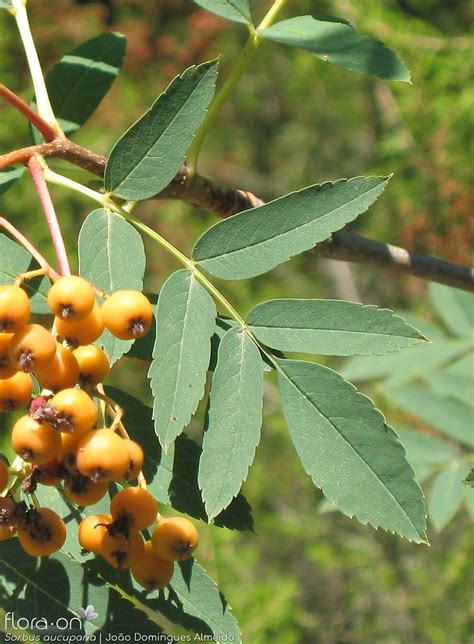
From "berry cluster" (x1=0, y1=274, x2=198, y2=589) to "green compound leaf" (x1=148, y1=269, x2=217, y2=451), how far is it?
4cm

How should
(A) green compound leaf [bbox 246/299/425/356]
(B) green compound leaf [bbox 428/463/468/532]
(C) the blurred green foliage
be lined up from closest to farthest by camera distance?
(A) green compound leaf [bbox 246/299/425/356] → (B) green compound leaf [bbox 428/463/468/532] → (C) the blurred green foliage

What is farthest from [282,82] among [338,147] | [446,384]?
[446,384]

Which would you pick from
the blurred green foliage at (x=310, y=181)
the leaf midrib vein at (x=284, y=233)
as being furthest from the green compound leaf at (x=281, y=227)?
the blurred green foliage at (x=310, y=181)

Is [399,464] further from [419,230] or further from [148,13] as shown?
[148,13]

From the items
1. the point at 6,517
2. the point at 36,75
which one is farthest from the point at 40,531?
the point at 36,75

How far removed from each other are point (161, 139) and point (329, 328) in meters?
0.24

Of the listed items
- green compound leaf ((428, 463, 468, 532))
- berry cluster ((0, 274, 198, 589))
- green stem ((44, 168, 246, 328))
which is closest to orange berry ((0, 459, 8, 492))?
berry cluster ((0, 274, 198, 589))

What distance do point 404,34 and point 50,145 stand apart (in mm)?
1448

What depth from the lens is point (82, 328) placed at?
67 centimetres

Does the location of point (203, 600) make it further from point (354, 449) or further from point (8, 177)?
point (8, 177)

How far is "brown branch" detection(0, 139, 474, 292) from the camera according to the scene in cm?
90

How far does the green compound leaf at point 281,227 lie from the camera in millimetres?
798

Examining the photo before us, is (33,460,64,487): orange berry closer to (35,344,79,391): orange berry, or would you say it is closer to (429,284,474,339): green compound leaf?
(35,344,79,391): orange berry

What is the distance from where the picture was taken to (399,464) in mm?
730
